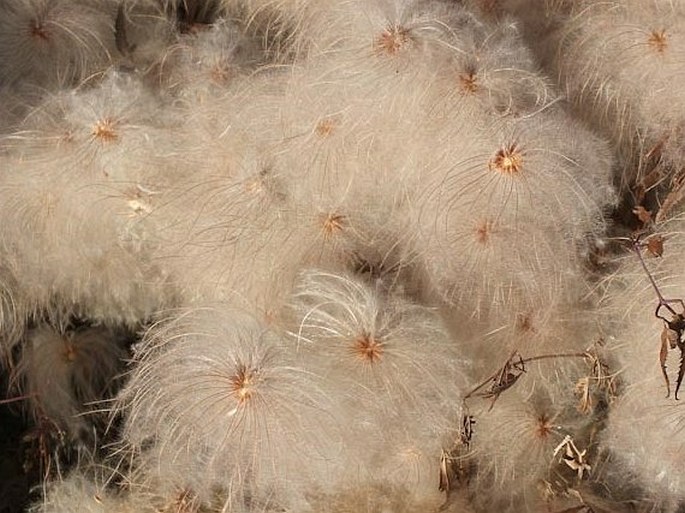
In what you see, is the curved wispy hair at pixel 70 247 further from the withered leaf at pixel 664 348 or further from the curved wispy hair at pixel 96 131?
the withered leaf at pixel 664 348

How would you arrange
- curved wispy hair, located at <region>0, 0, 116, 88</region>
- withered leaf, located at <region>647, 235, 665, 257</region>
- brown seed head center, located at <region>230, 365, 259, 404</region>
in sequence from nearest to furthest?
1. brown seed head center, located at <region>230, 365, 259, 404</region>
2. withered leaf, located at <region>647, 235, 665, 257</region>
3. curved wispy hair, located at <region>0, 0, 116, 88</region>

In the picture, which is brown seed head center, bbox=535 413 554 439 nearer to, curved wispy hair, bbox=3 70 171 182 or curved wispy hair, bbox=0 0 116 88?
curved wispy hair, bbox=3 70 171 182

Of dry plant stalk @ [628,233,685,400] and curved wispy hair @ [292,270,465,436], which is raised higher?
dry plant stalk @ [628,233,685,400]

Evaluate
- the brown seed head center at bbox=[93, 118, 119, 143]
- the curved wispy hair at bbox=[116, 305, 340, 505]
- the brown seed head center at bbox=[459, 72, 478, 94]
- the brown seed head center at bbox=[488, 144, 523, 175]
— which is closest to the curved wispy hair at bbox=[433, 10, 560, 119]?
the brown seed head center at bbox=[459, 72, 478, 94]

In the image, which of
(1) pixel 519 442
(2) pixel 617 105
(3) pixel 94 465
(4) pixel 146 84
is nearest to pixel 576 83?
(2) pixel 617 105

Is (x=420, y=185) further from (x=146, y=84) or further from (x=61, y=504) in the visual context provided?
(x=61, y=504)

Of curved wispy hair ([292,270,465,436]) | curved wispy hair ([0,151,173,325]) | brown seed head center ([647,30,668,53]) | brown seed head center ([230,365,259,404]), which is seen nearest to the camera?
brown seed head center ([230,365,259,404])

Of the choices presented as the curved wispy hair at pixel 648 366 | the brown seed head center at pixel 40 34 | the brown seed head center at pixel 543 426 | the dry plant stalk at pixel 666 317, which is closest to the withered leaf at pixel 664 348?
the dry plant stalk at pixel 666 317
